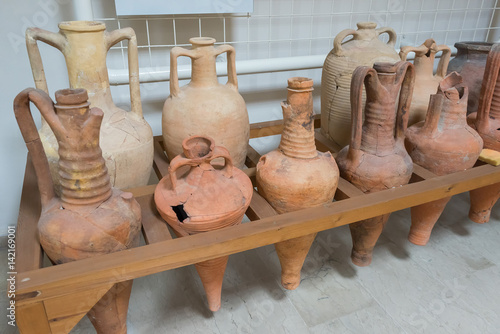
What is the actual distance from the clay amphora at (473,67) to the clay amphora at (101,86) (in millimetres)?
1090

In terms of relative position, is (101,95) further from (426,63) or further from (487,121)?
(487,121)

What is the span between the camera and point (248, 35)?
57.4 inches

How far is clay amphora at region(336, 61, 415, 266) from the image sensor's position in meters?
0.98

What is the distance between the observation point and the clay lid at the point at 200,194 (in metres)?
0.83

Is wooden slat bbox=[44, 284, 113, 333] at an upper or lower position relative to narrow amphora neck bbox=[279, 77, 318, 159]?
lower

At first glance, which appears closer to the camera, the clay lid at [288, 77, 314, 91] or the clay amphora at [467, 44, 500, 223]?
the clay lid at [288, 77, 314, 91]

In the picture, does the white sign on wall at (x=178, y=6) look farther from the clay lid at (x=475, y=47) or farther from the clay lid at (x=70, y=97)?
the clay lid at (x=475, y=47)

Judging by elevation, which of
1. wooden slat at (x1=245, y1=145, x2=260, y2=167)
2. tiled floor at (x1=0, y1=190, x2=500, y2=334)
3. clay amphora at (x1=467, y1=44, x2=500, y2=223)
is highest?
clay amphora at (x1=467, y1=44, x2=500, y2=223)

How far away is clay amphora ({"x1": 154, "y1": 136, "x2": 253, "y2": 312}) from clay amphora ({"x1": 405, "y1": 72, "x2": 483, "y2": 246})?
551 mm

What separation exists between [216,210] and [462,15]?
161cm

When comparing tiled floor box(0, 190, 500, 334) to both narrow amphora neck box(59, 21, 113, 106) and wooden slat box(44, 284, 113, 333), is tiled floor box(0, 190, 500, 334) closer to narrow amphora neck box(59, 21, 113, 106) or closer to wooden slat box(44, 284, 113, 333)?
wooden slat box(44, 284, 113, 333)

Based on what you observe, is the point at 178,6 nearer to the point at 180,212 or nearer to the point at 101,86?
the point at 101,86

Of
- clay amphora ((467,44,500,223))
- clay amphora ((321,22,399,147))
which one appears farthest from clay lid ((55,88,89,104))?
clay amphora ((467,44,500,223))

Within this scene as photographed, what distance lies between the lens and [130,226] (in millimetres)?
800
